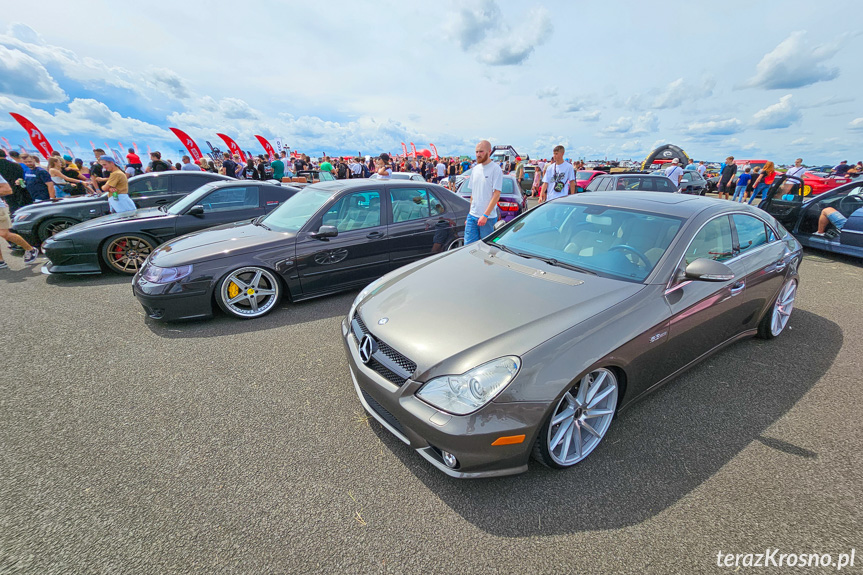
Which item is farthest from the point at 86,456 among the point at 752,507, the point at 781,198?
the point at 781,198

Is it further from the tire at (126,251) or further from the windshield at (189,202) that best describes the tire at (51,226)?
the windshield at (189,202)

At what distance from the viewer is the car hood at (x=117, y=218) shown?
497 cm

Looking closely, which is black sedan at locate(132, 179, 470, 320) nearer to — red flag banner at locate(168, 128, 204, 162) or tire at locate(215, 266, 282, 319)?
tire at locate(215, 266, 282, 319)

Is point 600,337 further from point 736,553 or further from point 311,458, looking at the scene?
point 311,458

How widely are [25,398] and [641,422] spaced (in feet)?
14.2

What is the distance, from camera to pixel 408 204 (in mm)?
4832

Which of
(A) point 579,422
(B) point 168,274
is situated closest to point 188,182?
(B) point 168,274

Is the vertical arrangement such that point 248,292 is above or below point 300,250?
below

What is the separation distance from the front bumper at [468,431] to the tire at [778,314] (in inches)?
116

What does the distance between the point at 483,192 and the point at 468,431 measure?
11.5 feet

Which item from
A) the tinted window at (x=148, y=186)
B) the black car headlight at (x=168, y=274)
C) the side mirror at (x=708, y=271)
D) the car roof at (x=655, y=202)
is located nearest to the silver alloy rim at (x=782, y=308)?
the car roof at (x=655, y=202)

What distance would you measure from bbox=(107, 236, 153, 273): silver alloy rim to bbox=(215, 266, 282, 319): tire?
8.40ft

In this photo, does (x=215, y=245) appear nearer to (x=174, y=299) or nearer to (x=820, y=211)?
(x=174, y=299)

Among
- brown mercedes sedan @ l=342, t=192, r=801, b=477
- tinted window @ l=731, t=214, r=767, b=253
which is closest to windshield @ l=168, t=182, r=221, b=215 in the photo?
brown mercedes sedan @ l=342, t=192, r=801, b=477
